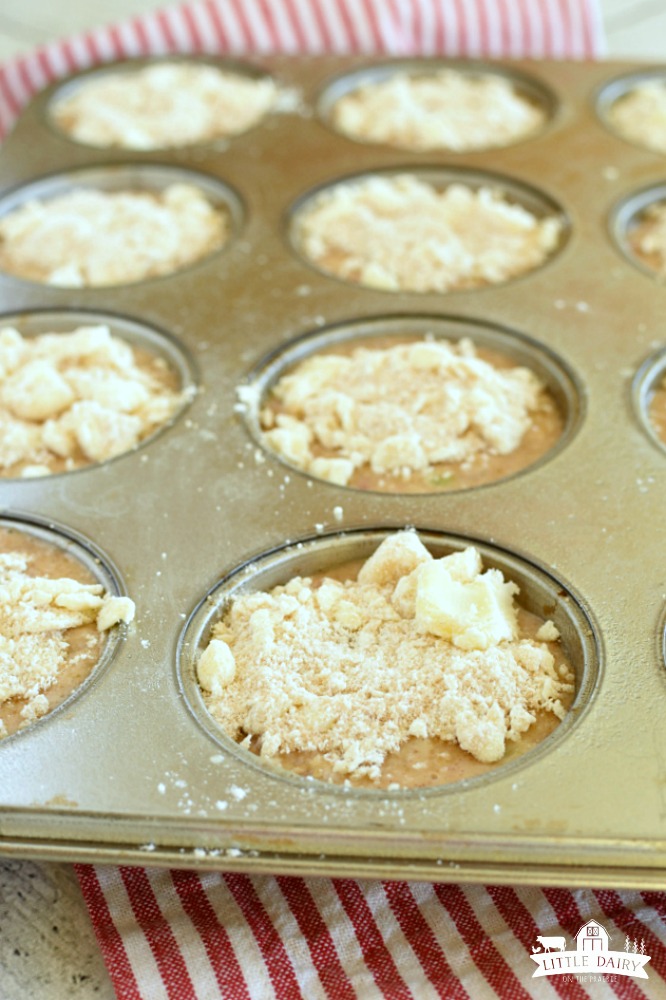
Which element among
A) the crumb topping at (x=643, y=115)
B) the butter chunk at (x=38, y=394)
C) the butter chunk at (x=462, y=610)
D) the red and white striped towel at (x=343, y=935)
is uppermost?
the butter chunk at (x=38, y=394)

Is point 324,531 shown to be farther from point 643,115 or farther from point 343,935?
point 643,115

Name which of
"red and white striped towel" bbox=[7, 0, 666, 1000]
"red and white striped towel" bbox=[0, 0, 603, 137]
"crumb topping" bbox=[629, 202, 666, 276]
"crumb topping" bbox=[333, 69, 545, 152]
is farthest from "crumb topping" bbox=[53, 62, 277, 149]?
"red and white striped towel" bbox=[7, 0, 666, 1000]

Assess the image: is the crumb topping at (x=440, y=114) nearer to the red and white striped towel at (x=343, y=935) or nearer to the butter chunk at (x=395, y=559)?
the butter chunk at (x=395, y=559)

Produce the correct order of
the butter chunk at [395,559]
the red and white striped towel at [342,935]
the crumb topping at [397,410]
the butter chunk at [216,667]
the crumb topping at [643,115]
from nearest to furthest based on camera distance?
the red and white striped towel at [342,935]
the butter chunk at [216,667]
the butter chunk at [395,559]
the crumb topping at [397,410]
the crumb topping at [643,115]

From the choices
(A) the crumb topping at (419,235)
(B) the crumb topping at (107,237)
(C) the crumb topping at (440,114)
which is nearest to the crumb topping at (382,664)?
(A) the crumb topping at (419,235)

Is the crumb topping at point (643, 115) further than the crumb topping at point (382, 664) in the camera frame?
→ Yes

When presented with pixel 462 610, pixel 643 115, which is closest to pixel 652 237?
pixel 643 115
